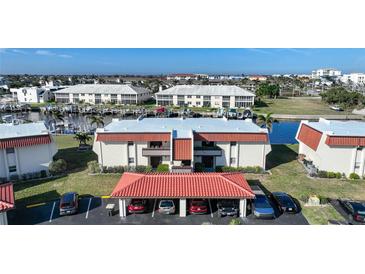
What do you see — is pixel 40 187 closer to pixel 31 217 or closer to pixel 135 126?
pixel 31 217

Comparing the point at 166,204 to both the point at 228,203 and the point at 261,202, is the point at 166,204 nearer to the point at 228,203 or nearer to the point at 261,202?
the point at 228,203

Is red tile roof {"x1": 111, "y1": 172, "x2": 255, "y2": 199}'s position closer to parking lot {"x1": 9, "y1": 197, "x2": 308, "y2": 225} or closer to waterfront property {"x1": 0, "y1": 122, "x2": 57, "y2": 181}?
parking lot {"x1": 9, "y1": 197, "x2": 308, "y2": 225}

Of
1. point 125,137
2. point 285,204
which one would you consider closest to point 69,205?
point 125,137

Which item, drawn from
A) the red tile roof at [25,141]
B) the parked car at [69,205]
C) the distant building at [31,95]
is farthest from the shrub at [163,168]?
the distant building at [31,95]

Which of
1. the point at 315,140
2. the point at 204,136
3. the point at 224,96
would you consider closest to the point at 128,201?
the point at 204,136

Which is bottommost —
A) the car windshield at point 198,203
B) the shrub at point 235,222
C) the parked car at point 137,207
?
the shrub at point 235,222

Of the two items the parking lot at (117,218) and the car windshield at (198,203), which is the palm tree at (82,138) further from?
the car windshield at (198,203)

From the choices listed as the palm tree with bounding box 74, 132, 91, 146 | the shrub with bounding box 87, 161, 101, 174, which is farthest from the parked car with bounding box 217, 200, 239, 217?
the palm tree with bounding box 74, 132, 91, 146
